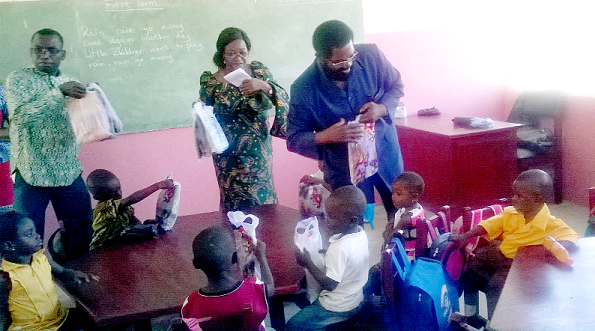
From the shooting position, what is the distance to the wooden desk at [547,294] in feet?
4.15

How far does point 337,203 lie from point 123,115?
2.50 metres

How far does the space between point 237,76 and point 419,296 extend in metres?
1.46

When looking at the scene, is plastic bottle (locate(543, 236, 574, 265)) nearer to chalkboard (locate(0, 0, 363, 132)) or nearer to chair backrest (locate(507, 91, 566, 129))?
chalkboard (locate(0, 0, 363, 132))

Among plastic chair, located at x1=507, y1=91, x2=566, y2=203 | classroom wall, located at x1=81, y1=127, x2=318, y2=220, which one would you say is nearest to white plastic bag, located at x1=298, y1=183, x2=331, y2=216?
classroom wall, located at x1=81, y1=127, x2=318, y2=220

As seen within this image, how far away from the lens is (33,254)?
80.0 inches

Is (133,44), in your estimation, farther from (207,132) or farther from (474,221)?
(474,221)

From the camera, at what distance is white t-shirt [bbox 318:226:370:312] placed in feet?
6.15

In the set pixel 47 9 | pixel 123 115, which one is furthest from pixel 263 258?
pixel 47 9

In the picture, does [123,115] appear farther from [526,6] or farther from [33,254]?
[526,6]

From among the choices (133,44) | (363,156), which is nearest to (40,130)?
(133,44)

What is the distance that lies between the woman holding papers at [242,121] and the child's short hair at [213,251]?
3.67 feet

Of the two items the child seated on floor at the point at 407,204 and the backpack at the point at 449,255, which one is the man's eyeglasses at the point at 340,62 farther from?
the backpack at the point at 449,255

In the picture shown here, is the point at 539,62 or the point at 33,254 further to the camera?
the point at 539,62

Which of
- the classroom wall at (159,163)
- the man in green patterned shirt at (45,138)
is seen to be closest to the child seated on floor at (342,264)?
the man in green patterned shirt at (45,138)
